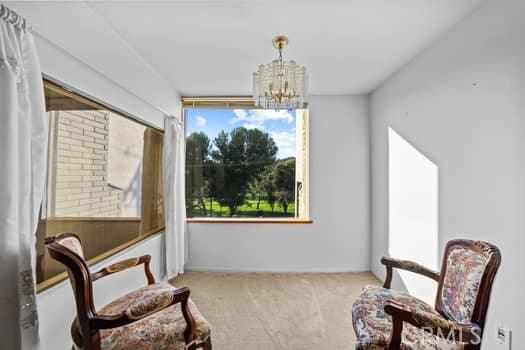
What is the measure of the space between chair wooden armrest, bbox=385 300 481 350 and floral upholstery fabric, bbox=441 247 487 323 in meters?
0.12

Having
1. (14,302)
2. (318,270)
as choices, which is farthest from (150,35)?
(318,270)

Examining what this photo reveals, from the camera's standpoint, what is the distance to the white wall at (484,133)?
1.53 metres

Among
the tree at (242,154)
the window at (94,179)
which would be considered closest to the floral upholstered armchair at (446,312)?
the window at (94,179)

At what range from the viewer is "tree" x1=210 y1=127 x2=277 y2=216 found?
3926 millimetres

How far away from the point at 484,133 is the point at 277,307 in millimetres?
2241

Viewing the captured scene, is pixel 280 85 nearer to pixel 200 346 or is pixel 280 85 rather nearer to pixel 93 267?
pixel 200 346

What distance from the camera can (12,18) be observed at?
1.26m

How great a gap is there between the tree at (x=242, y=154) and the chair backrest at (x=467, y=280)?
2.61 m

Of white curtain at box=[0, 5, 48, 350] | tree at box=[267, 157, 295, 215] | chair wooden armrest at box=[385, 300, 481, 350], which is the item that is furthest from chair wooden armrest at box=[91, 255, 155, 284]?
tree at box=[267, 157, 295, 215]

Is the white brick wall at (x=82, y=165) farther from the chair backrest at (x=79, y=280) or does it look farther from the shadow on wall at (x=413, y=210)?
the shadow on wall at (x=413, y=210)

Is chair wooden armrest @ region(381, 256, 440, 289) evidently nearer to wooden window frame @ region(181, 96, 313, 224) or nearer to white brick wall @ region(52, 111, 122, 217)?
wooden window frame @ region(181, 96, 313, 224)

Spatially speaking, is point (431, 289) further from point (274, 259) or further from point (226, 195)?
point (226, 195)

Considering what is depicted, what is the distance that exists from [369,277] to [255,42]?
10.1ft

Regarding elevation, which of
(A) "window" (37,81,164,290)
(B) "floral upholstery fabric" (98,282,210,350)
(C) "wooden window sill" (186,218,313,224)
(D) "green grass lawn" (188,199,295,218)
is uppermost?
(A) "window" (37,81,164,290)
